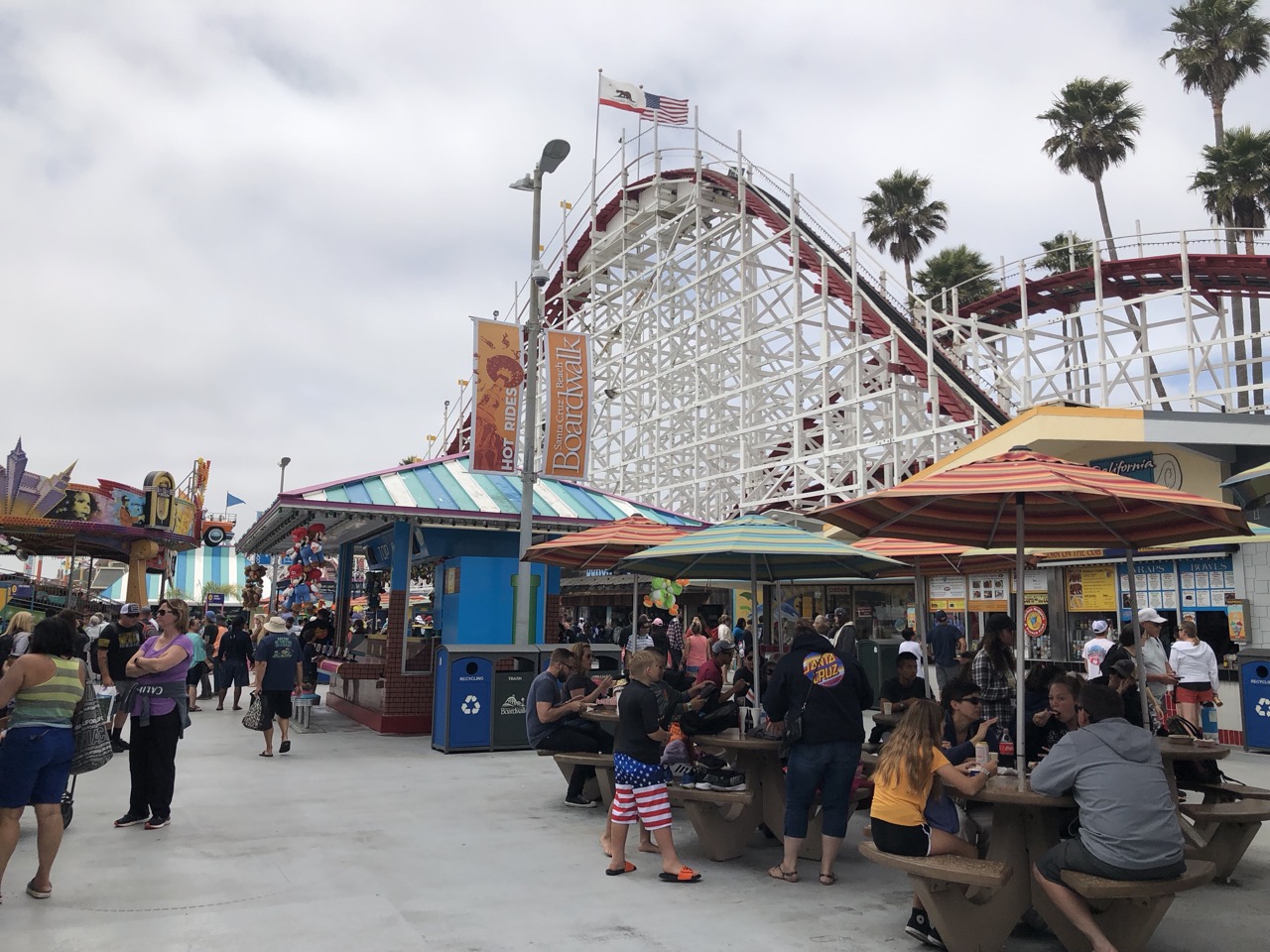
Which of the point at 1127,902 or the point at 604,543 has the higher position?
the point at 604,543

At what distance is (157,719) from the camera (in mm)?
6789

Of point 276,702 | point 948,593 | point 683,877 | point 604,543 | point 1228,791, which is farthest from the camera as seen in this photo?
point 948,593

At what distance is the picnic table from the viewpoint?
5453mm

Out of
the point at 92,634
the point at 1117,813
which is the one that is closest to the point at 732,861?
the point at 1117,813

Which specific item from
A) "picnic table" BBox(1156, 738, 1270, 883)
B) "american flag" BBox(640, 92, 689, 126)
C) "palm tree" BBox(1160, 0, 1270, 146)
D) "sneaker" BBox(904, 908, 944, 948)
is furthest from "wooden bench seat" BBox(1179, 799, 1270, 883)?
"palm tree" BBox(1160, 0, 1270, 146)

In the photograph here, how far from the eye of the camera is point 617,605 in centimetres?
3123

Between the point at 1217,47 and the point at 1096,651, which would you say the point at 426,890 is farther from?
the point at 1217,47

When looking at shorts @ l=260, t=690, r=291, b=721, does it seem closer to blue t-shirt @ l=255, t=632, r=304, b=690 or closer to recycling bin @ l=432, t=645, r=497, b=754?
blue t-shirt @ l=255, t=632, r=304, b=690

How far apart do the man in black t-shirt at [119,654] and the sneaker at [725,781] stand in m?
7.32

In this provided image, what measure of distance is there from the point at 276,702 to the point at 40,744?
18.2ft

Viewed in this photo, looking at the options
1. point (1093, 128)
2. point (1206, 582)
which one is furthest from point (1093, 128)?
point (1206, 582)

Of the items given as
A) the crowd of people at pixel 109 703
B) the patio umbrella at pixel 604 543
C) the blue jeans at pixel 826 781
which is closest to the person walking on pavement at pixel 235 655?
the crowd of people at pixel 109 703

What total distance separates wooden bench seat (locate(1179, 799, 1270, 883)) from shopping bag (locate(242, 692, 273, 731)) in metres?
8.65

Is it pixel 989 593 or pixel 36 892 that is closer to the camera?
pixel 36 892
